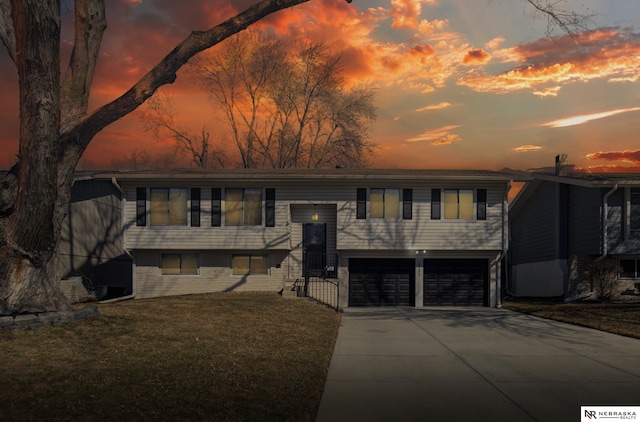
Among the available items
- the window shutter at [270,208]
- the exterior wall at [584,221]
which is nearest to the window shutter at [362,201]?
the window shutter at [270,208]

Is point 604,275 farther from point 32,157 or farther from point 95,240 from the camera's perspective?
point 95,240

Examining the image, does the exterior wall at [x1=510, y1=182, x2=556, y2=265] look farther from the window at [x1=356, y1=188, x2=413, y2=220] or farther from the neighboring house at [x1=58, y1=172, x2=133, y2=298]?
the neighboring house at [x1=58, y1=172, x2=133, y2=298]

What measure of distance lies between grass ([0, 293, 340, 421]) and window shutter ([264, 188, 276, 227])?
10173mm

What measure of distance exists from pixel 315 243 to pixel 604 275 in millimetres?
13143

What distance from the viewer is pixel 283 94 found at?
1847 inches

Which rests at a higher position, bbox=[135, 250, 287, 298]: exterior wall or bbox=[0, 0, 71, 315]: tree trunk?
bbox=[0, 0, 71, 315]: tree trunk

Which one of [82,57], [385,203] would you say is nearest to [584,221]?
[385,203]

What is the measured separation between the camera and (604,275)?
1065 inches

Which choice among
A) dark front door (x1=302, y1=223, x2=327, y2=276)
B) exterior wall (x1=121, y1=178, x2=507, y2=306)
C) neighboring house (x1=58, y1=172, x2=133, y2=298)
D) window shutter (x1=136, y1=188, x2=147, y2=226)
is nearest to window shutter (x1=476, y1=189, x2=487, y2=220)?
exterior wall (x1=121, y1=178, x2=507, y2=306)

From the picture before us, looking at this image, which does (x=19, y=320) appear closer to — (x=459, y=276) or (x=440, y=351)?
(x=440, y=351)

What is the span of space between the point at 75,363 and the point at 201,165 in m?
38.3

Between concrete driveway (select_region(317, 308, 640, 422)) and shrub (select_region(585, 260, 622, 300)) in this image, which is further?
shrub (select_region(585, 260, 622, 300))

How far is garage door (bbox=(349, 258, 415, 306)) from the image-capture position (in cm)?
2722

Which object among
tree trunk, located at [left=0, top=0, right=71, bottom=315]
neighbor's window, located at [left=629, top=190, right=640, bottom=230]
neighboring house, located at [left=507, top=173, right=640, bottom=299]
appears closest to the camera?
tree trunk, located at [left=0, top=0, right=71, bottom=315]
